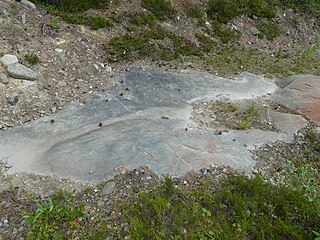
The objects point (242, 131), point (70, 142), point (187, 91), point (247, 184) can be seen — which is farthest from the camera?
point (187, 91)

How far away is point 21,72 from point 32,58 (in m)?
0.75

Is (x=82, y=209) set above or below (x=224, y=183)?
below

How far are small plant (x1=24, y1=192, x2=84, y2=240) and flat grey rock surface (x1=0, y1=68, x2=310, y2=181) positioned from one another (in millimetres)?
673

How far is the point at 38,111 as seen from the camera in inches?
332

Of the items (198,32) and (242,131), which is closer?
(242,131)

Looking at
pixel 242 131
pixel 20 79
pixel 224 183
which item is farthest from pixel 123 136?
pixel 20 79

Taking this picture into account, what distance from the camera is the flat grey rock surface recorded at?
6.84 m

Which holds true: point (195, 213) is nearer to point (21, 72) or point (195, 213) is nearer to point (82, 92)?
point (82, 92)

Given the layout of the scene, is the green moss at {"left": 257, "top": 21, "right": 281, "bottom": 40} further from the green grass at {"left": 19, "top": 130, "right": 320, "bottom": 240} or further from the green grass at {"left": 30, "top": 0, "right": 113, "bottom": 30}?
the green grass at {"left": 19, "top": 130, "right": 320, "bottom": 240}

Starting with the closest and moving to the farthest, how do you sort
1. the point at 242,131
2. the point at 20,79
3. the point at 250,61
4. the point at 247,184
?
1. the point at 247,184
2. the point at 242,131
3. the point at 20,79
4. the point at 250,61

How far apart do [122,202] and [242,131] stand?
3663mm

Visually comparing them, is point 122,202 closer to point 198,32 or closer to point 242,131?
point 242,131

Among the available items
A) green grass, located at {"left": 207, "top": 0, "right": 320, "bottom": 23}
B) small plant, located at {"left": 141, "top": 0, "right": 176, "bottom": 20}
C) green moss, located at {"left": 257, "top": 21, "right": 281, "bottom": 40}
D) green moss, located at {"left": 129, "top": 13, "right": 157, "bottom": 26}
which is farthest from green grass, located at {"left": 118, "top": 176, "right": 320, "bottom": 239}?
green moss, located at {"left": 257, "top": 21, "right": 281, "bottom": 40}

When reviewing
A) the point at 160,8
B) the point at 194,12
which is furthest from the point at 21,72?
the point at 194,12
